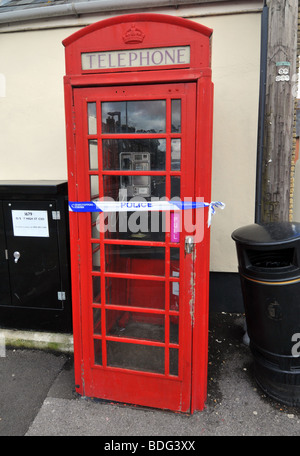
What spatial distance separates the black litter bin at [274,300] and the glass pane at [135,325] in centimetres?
76

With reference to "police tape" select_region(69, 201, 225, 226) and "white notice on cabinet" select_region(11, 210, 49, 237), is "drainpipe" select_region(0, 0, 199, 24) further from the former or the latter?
"police tape" select_region(69, 201, 225, 226)

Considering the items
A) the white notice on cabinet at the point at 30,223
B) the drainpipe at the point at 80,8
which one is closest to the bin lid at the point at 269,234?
the white notice on cabinet at the point at 30,223

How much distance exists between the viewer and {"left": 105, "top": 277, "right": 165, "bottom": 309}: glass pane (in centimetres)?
250

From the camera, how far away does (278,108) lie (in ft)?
9.63

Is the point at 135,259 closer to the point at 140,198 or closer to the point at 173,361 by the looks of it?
the point at 140,198

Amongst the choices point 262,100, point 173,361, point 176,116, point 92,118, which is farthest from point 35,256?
point 262,100

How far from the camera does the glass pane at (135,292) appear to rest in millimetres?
2496

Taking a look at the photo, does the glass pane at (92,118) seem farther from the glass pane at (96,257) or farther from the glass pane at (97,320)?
the glass pane at (97,320)

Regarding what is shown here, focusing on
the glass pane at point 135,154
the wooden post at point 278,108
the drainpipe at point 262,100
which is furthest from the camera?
the drainpipe at point 262,100

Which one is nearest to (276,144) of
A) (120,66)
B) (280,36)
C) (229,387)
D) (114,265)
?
(280,36)

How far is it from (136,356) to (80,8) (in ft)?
11.8

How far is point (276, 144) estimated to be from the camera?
3002mm

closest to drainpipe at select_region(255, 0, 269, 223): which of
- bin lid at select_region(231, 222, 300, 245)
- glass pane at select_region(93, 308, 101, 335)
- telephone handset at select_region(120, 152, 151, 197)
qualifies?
bin lid at select_region(231, 222, 300, 245)

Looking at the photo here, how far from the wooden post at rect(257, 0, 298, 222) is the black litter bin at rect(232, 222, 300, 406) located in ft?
1.69
